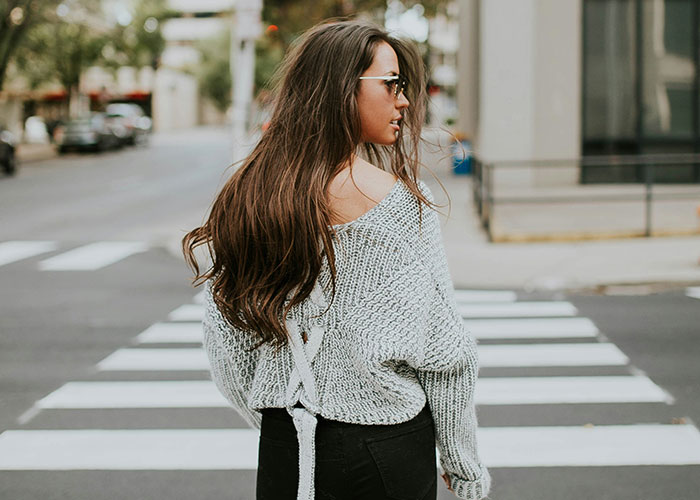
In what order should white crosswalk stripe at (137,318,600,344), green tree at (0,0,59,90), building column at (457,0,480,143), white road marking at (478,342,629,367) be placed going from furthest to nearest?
green tree at (0,0,59,90) → building column at (457,0,480,143) → white crosswalk stripe at (137,318,600,344) → white road marking at (478,342,629,367)

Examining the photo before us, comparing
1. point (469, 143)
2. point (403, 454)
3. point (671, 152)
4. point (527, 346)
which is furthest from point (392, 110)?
point (469, 143)

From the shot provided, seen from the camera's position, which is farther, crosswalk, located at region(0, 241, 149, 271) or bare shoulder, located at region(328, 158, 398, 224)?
crosswalk, located at region(0, 241, 149, 271)

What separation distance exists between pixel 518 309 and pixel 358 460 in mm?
7220

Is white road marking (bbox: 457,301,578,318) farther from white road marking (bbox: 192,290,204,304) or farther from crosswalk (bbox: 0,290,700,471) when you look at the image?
white road marking (bbox: 192,290,204,304)

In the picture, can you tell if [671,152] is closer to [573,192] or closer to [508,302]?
[573,192]

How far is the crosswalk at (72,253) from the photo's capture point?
12.3 metres

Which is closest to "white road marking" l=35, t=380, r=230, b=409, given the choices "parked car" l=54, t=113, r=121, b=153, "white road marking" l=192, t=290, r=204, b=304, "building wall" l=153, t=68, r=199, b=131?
"white road marking" l=192, t=290, r=204, b=304

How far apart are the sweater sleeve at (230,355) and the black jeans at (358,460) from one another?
0.14 m

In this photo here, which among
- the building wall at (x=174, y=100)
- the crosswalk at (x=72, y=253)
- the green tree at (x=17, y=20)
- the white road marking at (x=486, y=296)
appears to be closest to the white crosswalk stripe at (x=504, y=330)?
the white road marking at (x=486, y=296)

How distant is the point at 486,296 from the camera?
32.1 feet

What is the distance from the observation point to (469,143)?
2644 cm

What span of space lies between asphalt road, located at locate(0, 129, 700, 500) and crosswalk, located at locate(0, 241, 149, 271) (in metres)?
0.07

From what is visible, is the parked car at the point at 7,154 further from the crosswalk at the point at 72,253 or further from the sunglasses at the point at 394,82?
the sunglasses at the point at 394,82

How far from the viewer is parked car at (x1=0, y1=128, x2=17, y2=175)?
91.6 ft
